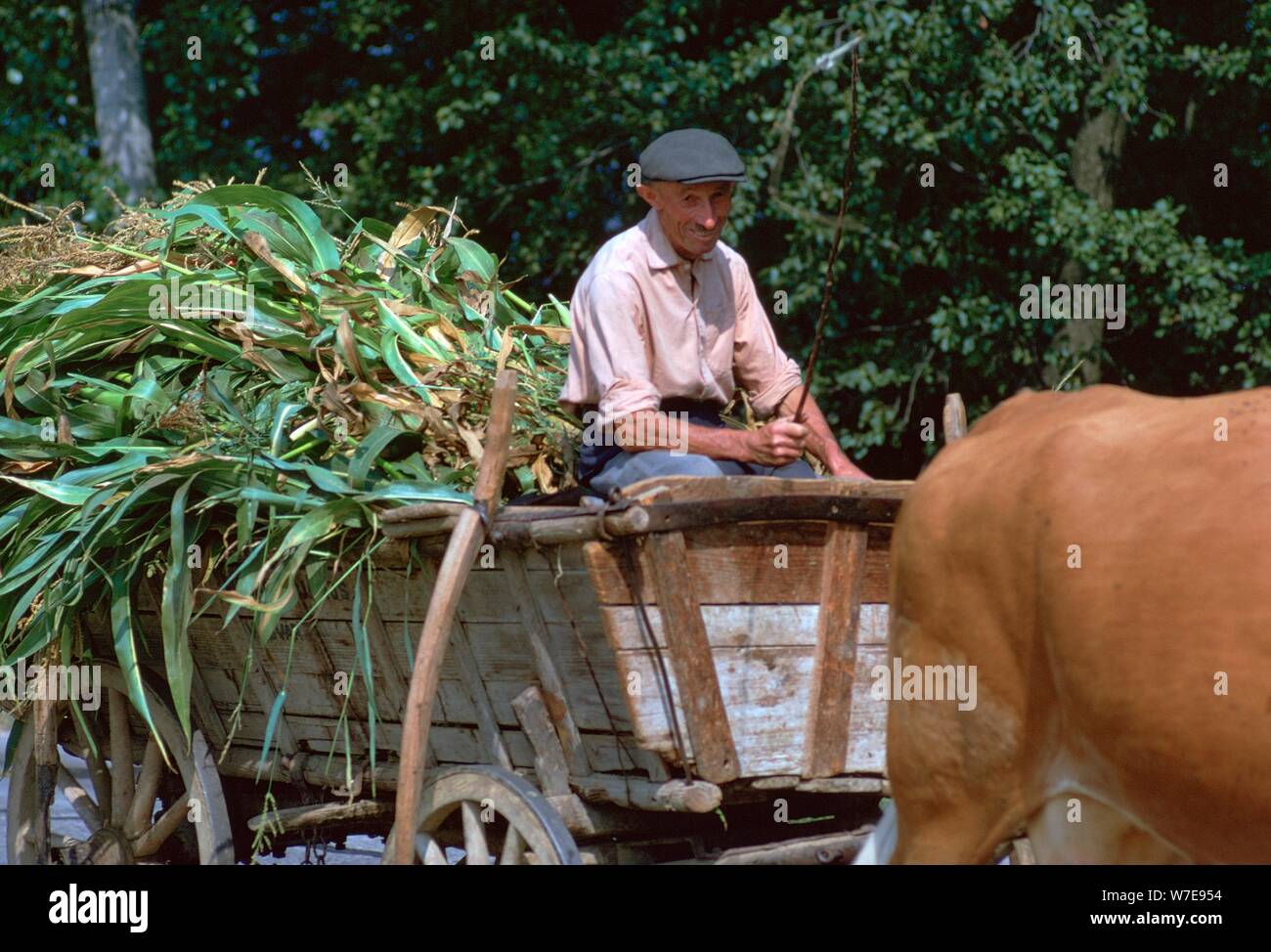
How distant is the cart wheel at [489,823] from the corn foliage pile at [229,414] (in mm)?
362

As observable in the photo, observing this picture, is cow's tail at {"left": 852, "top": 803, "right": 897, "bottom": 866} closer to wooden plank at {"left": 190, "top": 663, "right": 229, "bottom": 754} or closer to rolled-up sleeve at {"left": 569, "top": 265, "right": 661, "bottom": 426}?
rolled-up sleeve at {"left": 569, "top": 265, "right": 661, "bottom": 426}

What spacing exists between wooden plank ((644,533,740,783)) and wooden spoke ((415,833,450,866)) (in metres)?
0.87

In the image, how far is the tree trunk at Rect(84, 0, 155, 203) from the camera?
11.5m

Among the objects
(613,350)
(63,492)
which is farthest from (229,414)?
(613,350)

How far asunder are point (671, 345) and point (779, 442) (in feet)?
1.57

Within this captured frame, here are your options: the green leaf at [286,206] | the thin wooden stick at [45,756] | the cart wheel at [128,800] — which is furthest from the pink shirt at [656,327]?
the thin wooden stick at [45,756]

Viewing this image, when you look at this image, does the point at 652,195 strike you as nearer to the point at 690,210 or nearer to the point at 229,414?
the point at 690,210

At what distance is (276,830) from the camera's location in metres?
3.99

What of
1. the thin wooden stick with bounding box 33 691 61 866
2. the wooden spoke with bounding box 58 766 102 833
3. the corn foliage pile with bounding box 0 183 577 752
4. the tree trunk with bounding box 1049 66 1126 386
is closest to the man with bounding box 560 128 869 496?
the corn foliage pile with bounding box 0 183 577 752

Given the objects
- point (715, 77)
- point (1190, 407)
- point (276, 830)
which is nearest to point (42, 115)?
point (715, 77)

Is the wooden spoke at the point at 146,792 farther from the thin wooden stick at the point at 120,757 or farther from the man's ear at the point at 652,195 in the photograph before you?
the man's ear at the point at 652,195

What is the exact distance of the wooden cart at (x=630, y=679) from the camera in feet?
10.4

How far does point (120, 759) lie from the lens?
15.0 feet

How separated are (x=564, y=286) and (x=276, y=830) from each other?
7779mm
